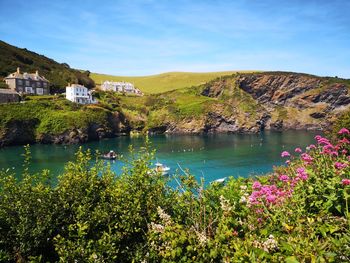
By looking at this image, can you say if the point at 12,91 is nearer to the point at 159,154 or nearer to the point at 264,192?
the point at 159,154

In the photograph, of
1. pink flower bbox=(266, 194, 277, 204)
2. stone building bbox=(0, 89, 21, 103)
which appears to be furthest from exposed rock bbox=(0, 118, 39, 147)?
pink flower bbox=(266, 194, 277, 204)

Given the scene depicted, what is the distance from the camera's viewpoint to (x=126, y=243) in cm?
1259

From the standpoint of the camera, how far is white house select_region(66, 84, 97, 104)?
174 meters

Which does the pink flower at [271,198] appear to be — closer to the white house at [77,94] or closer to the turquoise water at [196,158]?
the turquoise water at [196,158]

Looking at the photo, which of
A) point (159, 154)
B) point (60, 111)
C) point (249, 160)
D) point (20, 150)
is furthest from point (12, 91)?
point (249, 160)

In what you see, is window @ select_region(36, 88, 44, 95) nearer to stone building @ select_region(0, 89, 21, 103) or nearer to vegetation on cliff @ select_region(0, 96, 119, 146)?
vegetation on cliff @ select_region(0, 96, 119, 146)

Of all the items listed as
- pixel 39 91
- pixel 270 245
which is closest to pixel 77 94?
pixel 39 91

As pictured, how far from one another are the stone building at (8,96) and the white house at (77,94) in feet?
87.1

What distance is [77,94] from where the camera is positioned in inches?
6973

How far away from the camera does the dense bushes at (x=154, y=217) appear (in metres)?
9.47

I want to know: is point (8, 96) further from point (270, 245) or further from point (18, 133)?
point (270, 245)

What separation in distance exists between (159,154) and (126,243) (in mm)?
102162

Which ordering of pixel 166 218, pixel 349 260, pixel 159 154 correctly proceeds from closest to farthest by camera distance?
1. pixel 349 260
2. pixel 166 218
3. pixel 159 154

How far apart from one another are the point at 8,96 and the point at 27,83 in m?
21.4
